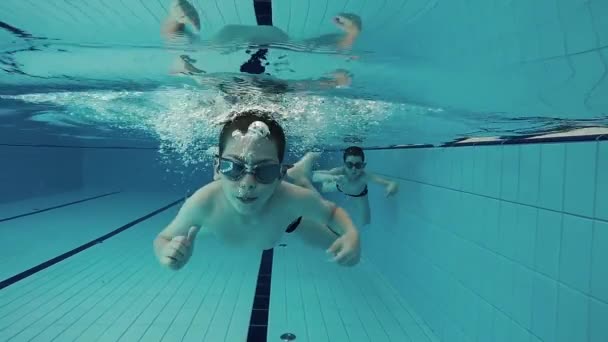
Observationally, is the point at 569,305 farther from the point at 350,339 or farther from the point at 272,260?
the point at 272,260

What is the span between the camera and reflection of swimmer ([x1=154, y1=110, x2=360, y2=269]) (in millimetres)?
3199

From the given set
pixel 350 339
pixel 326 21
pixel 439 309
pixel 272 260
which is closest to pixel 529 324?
pixel 439 309

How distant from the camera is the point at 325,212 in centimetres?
363

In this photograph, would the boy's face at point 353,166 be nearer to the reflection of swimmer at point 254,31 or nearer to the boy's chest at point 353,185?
the boy's chest at point 353,185

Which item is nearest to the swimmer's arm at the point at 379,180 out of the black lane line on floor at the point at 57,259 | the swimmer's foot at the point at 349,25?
the swimmer's foot at the point at 349,25

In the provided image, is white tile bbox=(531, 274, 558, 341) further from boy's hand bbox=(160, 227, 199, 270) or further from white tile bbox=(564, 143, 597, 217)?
boy's hand bbox=(160, 227, 199, 270)

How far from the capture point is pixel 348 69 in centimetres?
373

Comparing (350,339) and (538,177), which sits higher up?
(538,177)

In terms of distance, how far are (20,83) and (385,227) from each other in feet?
19.1

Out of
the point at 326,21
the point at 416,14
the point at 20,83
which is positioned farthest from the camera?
the point at 20,83

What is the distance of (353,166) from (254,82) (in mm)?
3102

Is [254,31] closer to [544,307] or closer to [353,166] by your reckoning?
[544,307]

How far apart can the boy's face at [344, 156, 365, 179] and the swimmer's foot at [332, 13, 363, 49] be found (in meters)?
4.36

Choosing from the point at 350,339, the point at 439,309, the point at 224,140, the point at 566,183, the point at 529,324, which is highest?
the point at 224,140
